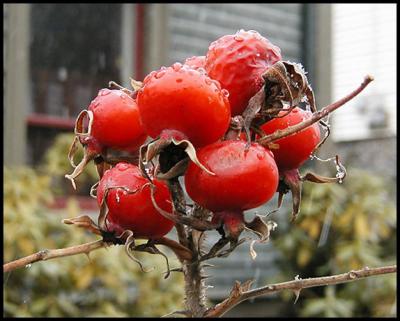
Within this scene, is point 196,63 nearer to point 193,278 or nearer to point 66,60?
point 193,278

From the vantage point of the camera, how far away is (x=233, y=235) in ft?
2.17

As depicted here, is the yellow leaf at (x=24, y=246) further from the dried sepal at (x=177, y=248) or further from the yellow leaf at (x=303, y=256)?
the dried sepal at (x=177, y=248)

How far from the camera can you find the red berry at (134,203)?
2.35 ft

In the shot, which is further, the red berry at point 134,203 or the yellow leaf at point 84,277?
the yellow leaf at point 84,277

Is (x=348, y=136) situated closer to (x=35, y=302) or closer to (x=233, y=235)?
(x=35, y=302)

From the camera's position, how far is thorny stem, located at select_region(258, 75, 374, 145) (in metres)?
0.62

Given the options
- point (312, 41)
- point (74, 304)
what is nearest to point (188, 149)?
point (74, 304)

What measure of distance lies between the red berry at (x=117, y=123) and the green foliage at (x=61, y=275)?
7.75ft

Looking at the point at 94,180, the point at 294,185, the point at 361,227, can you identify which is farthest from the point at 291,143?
the point at 361,227

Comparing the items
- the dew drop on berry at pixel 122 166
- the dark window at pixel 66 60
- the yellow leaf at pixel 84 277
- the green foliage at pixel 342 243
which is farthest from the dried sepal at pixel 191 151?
the green foliage at pixel 342 243

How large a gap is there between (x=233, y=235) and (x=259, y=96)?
0.13m

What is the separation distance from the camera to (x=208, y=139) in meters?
0.67

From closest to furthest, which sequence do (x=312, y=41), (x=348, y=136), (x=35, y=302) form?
(x=35, y=302) < (x=312, y=41) < (x=348, y=136)

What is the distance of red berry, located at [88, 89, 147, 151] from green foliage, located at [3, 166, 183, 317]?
2362 millimetres
